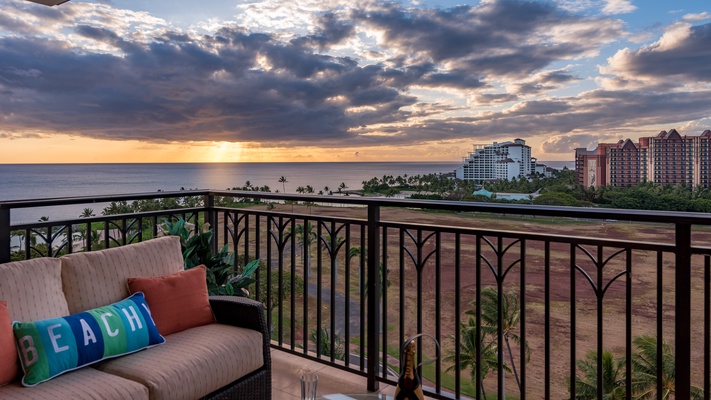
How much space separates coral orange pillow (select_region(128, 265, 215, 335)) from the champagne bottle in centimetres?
134

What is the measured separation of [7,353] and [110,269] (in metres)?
0.57

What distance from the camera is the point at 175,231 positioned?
2.80 meters

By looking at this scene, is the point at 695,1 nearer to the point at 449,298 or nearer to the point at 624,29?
the point at 624,29

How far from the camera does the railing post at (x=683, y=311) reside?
1.69m

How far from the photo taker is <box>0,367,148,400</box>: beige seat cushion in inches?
61.1

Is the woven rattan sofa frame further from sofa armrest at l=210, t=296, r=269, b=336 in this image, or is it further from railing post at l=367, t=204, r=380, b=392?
railing post at l=367, t=204, r=380, b=392

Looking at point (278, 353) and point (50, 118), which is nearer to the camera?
point (278, 353)

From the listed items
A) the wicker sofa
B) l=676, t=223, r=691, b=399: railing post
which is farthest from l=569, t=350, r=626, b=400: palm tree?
the wicker sofa

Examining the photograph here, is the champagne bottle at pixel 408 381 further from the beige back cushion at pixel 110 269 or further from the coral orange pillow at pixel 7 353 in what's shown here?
the beige back cushion at pixel 110 269

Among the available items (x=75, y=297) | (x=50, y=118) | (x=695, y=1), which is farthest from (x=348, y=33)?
(x=695, y=1)

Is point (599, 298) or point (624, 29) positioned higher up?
point (624, 29)

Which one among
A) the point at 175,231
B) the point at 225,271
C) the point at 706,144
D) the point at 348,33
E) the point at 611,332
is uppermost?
the point at 348,33

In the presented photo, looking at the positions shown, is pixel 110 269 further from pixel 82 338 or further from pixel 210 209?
pixel 210 209

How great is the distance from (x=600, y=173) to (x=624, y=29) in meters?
6.16
